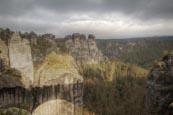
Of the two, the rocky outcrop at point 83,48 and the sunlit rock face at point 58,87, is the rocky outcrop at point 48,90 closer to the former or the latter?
the sunlit rock face at point 58,87

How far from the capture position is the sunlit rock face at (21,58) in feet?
145

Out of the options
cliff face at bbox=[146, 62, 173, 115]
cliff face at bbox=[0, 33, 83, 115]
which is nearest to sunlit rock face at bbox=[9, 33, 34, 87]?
cliff face at bbox=[0, 33, 83, 115]

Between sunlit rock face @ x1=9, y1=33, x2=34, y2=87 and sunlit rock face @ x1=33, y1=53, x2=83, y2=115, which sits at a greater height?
sunlit rock face @ x1=9, y1=33, x2=34, y2=87

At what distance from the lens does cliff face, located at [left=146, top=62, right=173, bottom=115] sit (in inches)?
1439

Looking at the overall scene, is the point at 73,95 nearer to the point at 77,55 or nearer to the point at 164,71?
the point at 164,71

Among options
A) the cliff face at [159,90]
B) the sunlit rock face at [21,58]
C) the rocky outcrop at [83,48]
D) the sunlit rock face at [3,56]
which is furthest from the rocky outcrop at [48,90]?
the rocky outcrop at [83,48]

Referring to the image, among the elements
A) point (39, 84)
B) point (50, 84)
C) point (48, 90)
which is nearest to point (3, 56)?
point (39, 84)

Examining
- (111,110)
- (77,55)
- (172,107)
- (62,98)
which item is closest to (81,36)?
(77,55)

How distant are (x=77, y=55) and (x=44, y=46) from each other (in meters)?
58.6

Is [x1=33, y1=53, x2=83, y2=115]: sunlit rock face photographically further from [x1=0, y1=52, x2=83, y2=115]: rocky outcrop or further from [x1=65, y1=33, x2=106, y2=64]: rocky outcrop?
[x1=65, y1=33, x2=106, y2=64]: rocky outcrop

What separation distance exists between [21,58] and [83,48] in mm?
71338

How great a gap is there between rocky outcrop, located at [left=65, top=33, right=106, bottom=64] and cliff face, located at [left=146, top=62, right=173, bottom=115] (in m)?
65.5

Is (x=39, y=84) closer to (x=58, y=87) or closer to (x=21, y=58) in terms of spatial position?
(x=58, y=87)

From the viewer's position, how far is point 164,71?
131 ft
